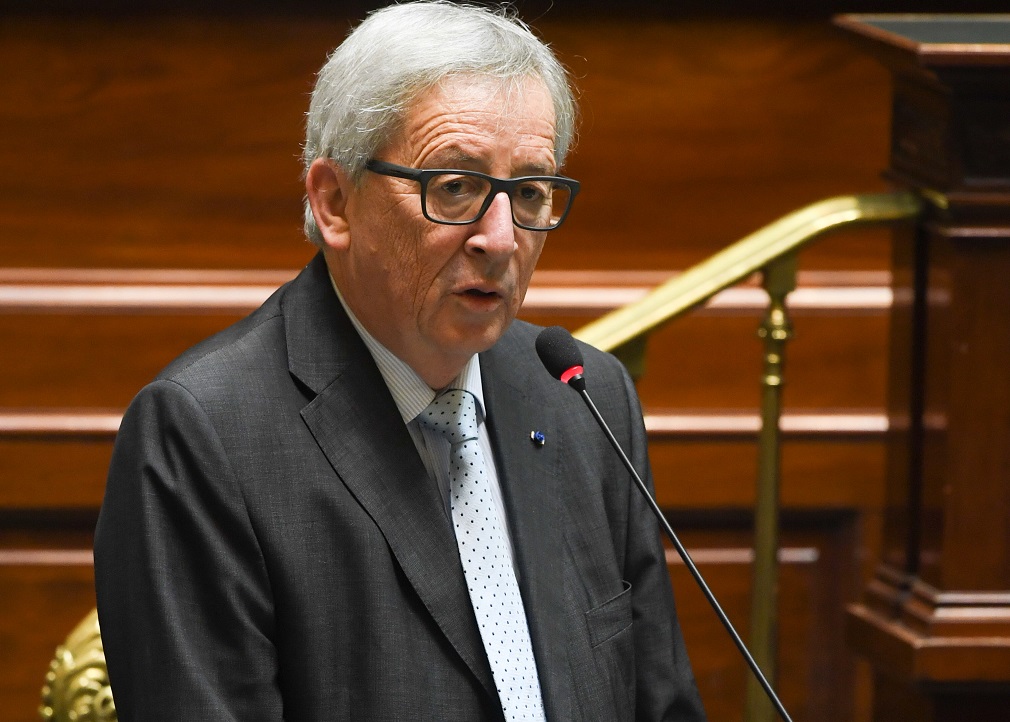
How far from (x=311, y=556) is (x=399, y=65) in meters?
0.52

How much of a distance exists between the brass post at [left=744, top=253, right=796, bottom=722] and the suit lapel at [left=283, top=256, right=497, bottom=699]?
0.88 metres

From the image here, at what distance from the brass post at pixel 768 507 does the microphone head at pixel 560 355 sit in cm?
77

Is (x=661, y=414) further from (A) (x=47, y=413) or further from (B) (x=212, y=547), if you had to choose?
(B) (x=212, y=547)

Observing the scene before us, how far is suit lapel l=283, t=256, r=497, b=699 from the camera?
5.07 ft

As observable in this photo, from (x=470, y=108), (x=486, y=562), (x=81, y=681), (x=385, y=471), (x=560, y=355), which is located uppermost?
(x=470, y=108)

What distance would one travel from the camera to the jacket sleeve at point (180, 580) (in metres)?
1.42

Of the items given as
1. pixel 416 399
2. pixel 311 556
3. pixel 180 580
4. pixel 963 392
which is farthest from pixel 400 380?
pixel 963 392

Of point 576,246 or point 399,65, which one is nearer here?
point 399,65

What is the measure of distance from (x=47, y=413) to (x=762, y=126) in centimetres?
162

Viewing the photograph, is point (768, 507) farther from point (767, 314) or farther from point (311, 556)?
point (311, 556)

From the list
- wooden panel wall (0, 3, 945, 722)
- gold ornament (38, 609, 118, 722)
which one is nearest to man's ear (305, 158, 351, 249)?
gold ornament (38, 609, 118, 722)

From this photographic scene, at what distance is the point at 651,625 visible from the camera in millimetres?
1781

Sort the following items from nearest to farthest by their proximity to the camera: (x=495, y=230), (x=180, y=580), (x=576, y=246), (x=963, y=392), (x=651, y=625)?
(x=180, y=580)
(x=495, y=230)
(x=651, y=625)
(x=963, y=392)
(x=576, y=246)

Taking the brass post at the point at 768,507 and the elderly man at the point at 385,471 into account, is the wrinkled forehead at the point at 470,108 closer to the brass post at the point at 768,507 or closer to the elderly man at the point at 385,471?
the elderly man at the point at 385,471
